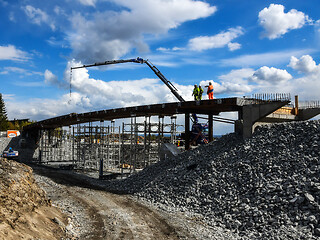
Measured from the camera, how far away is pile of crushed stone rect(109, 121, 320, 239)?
1151 centimetres

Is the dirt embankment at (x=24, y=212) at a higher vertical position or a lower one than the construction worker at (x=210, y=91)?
lower

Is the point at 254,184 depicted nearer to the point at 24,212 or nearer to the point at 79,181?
the point at 24,212

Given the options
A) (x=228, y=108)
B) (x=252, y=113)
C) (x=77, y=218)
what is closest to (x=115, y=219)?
(x=77, y=218)

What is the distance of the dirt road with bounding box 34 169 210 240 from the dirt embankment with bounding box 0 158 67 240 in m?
0.90

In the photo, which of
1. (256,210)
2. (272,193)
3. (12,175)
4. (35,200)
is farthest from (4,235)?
(272,193)

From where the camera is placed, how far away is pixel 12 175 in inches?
548

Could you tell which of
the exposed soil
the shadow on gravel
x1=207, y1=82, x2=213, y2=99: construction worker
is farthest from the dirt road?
x1=207, y1=82, x2=213, y2=99: construction worker

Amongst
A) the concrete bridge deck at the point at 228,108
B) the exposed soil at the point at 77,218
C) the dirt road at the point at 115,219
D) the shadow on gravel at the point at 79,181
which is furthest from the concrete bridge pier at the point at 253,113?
the shadow on gravel at the point at 79,181

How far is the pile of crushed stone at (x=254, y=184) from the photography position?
37.8 feet

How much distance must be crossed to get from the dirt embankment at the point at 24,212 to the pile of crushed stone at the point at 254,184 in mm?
6414

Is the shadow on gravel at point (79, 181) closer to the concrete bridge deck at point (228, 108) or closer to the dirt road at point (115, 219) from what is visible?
the dirt road at point (115, 219)

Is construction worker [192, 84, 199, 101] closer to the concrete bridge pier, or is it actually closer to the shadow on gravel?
the concrete bridge pier

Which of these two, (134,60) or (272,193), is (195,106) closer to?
(272,193)

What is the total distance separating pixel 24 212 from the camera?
36.1 feet
